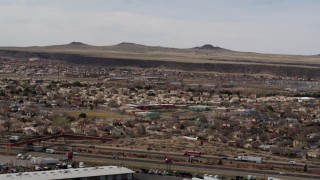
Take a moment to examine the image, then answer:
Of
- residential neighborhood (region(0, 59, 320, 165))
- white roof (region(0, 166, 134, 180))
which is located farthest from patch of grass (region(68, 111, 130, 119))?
white roof (region(0, 166, 134, 180))

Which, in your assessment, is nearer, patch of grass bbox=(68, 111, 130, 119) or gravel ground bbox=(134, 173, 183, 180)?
gravel ground bbox=(134, 173, 183, 180)

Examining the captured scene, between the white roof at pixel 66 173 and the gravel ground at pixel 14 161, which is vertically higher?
the white roof at pixel 66 173

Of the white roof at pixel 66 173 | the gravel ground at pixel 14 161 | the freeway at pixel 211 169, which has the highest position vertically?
the white roof at pixel 66 173

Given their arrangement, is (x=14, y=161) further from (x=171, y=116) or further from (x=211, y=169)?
(x=171, y=116)

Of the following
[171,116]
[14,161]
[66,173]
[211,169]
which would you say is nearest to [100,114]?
[171,116]

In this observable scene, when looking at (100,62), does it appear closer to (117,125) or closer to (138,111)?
(138,111)

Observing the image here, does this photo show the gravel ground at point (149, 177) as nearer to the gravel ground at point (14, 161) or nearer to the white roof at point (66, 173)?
the white roof at point (66, 173)

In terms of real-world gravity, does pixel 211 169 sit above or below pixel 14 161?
above

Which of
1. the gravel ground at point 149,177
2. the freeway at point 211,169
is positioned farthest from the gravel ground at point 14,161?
the gravel ground at point 149,177

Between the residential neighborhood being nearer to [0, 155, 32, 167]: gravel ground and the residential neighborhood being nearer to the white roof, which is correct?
[0, 155, 32, 167]: gravel ground

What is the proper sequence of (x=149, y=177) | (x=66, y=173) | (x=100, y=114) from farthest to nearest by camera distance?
(x=100, y=114) < (x=149, y=177) < (x=66, y=173)

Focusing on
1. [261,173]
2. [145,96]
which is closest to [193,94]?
[145,96]
